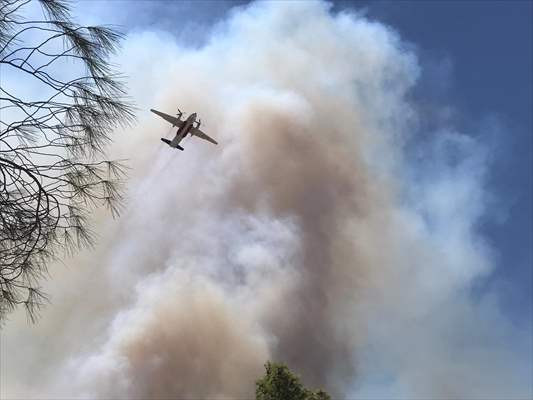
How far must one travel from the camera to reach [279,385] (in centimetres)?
2525

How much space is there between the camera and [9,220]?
467 centimetres

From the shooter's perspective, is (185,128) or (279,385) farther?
(185,128)

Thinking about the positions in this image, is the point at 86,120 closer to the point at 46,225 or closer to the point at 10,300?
the point at 46,225

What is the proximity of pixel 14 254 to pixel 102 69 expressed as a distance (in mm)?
2021

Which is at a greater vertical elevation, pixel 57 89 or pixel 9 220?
pixel 57 89

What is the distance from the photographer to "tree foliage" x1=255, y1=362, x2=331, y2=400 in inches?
992

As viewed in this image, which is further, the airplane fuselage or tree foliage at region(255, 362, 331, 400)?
the airplane fuselage

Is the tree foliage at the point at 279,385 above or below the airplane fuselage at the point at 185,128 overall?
below

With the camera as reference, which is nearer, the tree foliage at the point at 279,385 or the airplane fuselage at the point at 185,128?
the tree foliage at the point at 279,385

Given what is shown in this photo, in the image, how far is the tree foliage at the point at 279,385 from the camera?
25.2 metres

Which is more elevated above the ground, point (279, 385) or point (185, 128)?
point (185, 128)

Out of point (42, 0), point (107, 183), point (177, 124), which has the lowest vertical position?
point (107, 183)

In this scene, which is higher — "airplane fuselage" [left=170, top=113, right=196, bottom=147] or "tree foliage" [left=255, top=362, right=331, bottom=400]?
"airplane fuselage" [left=170, top=113, right=196, bottom=147]

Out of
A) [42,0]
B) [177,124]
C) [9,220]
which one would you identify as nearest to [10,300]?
[9,220]
